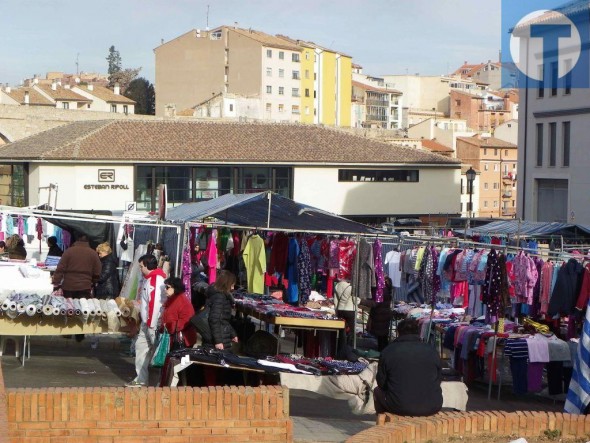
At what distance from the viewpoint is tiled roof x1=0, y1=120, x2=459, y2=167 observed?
48.5 meters

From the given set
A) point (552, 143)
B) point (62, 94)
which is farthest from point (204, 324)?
point (62, 94)

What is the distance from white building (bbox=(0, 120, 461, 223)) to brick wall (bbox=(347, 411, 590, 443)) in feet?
132

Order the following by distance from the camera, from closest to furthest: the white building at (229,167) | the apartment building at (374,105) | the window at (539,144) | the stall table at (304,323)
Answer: the stall table at (304,323)
the window at (539,144)
the white building at (229,167)
the apartment building at (374,105)

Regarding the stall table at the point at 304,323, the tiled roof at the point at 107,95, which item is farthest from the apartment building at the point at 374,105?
the stall table at the point at 304,323

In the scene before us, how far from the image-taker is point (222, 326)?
11406mm

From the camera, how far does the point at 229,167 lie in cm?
4972

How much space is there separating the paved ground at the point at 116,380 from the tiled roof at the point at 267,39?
252ft

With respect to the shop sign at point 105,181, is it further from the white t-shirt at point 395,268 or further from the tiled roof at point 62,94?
the tiled roof at point 62,94

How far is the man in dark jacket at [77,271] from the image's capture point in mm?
14664

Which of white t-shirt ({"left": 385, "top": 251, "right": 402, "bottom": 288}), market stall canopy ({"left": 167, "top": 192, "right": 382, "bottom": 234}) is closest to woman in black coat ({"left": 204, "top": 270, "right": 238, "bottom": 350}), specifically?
market stall canopy ({"left": 167, "top": 192, "right": 382, "bottom": 234})

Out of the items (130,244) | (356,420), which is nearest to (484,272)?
(356,420)

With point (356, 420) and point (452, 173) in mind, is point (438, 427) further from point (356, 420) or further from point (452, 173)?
point (452, 173)

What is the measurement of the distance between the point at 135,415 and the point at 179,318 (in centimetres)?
381

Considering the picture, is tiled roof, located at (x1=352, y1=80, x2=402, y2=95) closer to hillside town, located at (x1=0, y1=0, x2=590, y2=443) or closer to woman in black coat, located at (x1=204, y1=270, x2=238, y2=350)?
hillside town, located at (x1=0, y1=0, x2=590, y2=443)
